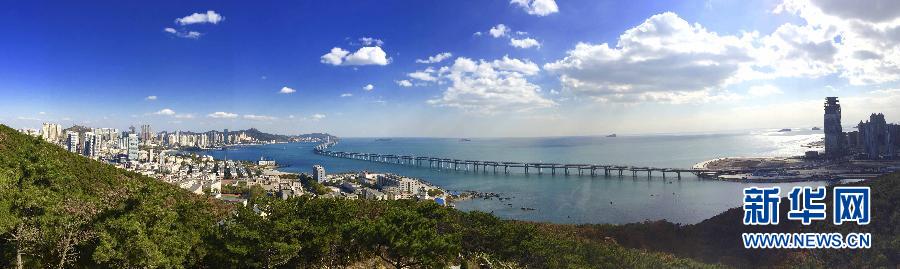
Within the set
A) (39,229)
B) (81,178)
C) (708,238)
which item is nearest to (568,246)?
(708,238)

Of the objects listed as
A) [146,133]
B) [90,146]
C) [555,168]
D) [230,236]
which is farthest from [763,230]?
[146,133]

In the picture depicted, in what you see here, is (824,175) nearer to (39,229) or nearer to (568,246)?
(568,246)

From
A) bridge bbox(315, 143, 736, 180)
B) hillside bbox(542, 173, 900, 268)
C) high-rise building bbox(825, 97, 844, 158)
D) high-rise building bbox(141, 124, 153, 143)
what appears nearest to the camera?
hillside bbox(542, 173, 900, 268)

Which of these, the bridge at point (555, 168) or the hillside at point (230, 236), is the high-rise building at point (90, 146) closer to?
the bridge at point (555, 168)

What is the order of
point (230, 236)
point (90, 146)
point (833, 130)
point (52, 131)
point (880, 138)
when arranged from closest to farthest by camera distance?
point (230, 236)
point (880, 138)
point (833, 130)
point (90, 146)
point (52, 131)

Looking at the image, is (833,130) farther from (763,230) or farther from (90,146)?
(90,146)

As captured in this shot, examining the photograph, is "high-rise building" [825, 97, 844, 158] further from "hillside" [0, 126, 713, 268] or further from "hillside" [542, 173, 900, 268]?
"hillside" [0, 126, 713, 268]

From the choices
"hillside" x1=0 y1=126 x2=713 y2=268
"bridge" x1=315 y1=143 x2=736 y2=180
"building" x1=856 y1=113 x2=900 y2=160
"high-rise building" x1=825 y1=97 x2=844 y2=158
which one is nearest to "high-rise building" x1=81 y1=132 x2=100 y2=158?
"bridge" x1=315 y1=143 x2=736 y2=180

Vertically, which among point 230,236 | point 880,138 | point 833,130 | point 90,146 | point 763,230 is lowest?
point 763,230
